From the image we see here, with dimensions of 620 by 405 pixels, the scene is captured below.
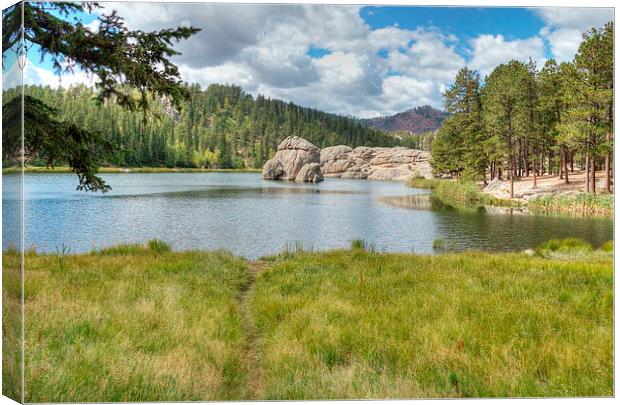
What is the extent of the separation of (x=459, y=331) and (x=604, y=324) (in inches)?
86.5

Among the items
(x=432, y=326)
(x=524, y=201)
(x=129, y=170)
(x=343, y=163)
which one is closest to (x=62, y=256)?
(x=129, y=170)

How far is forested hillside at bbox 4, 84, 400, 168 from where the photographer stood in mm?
5879

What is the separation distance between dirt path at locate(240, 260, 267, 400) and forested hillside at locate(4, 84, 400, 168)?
2.65 m

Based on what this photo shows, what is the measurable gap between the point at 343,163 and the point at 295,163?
123 cm

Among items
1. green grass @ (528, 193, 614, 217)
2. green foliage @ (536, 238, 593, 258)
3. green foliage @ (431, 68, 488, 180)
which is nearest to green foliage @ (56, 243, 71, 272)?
green foliage @ (431, 68, 488, 180)

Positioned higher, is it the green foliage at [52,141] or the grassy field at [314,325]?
the green foliage at [52,141]

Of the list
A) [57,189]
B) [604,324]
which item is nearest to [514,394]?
[604,324]

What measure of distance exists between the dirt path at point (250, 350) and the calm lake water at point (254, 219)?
978 mm

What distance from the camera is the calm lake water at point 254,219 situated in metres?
6.37

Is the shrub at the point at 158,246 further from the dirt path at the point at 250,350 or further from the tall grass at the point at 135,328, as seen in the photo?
the dirt path at the point at 250,350

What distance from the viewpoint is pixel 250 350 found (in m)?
5.13

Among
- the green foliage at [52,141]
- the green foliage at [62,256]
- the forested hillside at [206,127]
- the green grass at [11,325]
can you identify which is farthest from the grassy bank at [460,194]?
the green grass at [11,325]

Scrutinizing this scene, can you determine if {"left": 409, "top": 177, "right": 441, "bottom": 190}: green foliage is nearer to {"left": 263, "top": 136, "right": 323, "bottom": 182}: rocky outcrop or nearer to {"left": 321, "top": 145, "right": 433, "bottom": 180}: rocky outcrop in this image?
{"left": 321, "top": 145, "right": 433, "bottom": 180}: rocky outcrop

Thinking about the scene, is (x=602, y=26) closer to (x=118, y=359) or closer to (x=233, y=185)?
(x=233, y=185)
